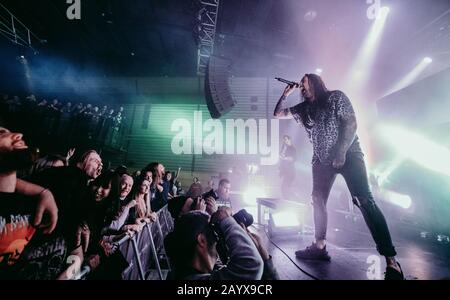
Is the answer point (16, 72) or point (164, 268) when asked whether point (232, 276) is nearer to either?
point (164, 268)

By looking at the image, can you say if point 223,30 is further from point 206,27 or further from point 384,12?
point 384,12

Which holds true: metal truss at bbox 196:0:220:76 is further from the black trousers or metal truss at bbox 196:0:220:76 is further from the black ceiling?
the black trousers

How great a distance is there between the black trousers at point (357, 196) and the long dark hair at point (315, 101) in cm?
55

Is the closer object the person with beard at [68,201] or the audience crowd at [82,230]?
the audience crowd at [82,230]

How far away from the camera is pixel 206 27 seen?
27.0 ft

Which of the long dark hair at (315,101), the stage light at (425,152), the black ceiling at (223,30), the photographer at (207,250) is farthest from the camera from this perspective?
the black ceiling at (223,30)

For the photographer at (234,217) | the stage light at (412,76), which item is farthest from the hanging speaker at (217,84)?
the photographer at (234,217)

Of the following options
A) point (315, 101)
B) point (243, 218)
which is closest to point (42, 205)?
point (243, 218)

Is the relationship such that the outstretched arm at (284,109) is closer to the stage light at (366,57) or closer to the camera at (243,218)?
the camera at (243,218)

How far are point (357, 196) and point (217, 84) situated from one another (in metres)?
8.58

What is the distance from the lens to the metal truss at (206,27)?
281 inches
